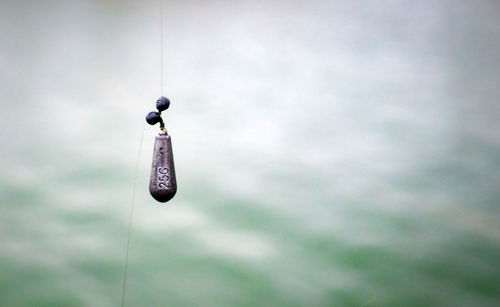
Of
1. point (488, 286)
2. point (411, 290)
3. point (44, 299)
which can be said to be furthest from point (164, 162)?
point (488, 286)

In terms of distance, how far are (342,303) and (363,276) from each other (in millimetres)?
189

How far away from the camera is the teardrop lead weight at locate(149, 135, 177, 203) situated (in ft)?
6.17

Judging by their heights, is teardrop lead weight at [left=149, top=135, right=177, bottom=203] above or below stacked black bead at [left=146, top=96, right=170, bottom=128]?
below

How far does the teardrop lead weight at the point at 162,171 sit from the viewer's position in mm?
1882

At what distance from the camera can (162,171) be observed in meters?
1.88

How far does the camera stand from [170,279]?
8.32ft

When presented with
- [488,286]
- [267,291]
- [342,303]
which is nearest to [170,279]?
[267,291]

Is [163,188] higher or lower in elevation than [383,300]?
higher

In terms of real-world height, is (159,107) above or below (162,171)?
above

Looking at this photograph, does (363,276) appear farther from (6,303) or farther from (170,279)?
(6,303)

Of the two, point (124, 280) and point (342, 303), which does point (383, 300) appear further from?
point (124, 280)

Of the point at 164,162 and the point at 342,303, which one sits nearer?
the point at 164,162

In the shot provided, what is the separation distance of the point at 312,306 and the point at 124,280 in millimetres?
1046

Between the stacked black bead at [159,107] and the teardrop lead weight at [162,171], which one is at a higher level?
the stacked black bead at [159,107]
